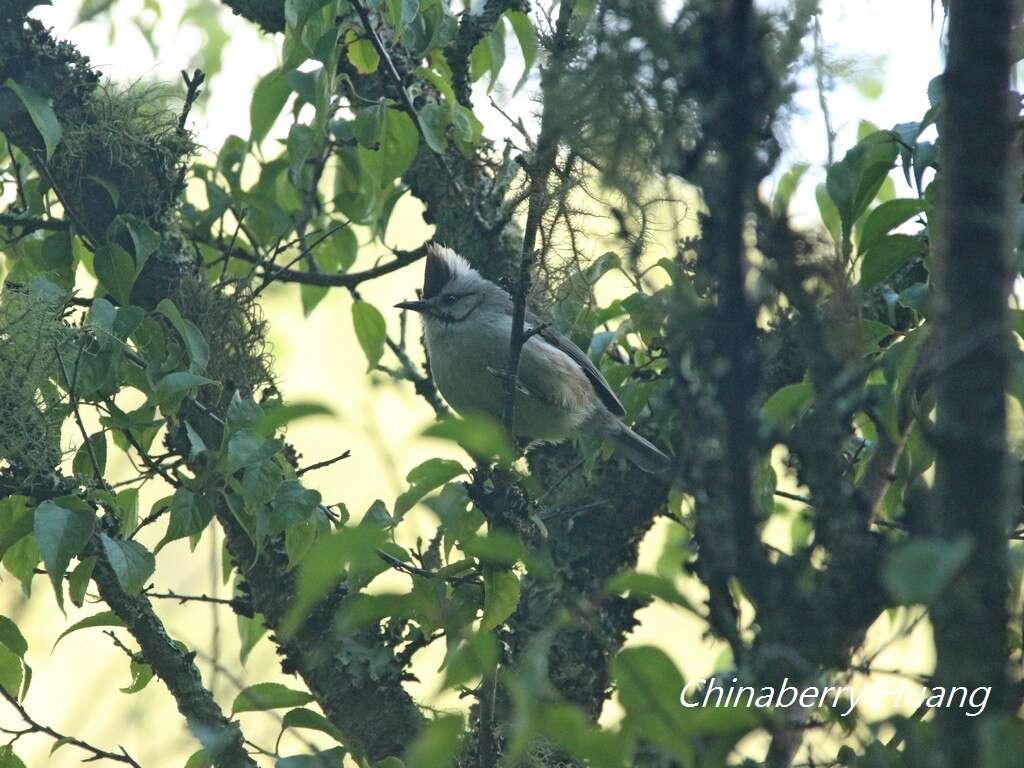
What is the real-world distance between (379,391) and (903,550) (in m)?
3.42

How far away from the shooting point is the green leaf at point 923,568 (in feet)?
3.64

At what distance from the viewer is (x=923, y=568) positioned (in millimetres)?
1138

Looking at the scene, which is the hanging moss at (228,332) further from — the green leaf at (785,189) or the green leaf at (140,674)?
the green leaf at (785,189)

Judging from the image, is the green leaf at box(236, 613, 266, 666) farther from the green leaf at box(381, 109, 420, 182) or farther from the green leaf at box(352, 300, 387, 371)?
the green leaf at box(381, 109, 420, 182)

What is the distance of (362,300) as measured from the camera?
3.94 m

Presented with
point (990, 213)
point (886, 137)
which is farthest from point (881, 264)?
point (990, 213)

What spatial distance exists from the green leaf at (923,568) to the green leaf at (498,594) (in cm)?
131

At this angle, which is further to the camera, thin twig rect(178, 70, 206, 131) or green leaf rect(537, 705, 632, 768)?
thin twig rect(178, 70, 206, 131)

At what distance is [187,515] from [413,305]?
2.23 meters

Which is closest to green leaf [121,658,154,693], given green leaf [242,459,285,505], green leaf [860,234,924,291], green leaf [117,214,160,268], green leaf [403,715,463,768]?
green leaf [242,459,285,505]

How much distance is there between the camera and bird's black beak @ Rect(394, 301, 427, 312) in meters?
4.66

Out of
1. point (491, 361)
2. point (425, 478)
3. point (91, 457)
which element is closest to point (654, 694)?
point (425, 478)

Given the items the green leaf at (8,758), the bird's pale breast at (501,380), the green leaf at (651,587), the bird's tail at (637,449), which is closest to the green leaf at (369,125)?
the bird's tail at (637,449)

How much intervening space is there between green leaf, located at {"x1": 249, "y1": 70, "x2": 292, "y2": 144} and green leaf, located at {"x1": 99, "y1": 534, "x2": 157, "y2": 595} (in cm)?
146
